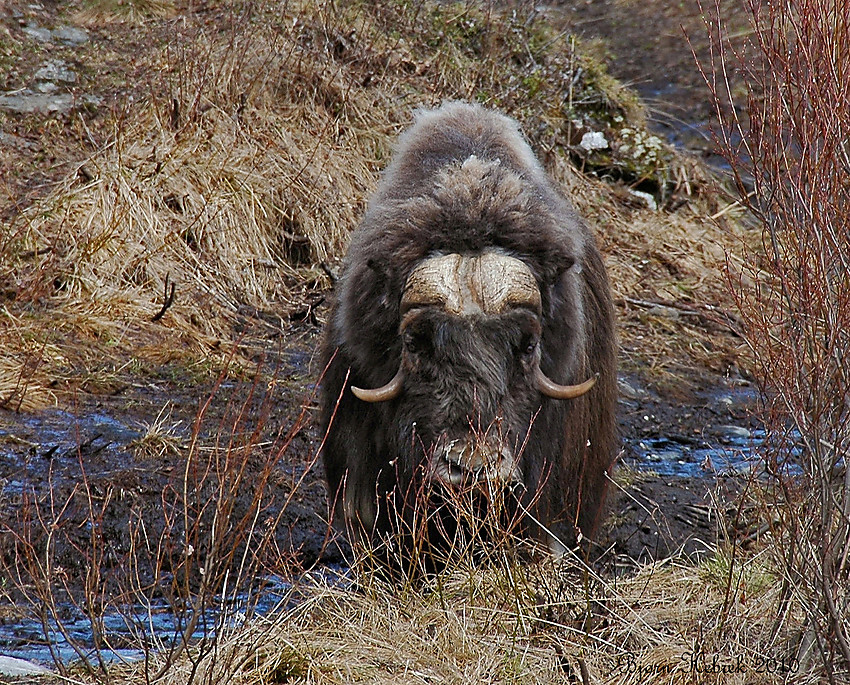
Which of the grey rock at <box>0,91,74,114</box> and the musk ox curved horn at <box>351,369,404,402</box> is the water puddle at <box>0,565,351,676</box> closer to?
the musk ox curved horn at <box>351,369,404,402</box>

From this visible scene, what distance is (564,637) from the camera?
3133 mm

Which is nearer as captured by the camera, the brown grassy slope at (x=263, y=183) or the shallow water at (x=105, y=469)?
the shallow water at (x=105, y=469)

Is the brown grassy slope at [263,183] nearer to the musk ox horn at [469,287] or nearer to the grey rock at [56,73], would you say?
the grey rock at [56,73]

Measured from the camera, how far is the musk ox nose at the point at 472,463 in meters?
3.35

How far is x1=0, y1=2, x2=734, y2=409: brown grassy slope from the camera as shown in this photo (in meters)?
6.80

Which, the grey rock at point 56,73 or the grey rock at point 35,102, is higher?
the grey rock at point 56,73

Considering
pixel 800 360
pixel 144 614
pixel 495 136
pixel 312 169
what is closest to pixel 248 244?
pixel 312 169

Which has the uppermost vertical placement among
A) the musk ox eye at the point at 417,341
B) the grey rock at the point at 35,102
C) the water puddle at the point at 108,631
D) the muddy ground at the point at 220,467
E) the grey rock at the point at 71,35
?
Result: the grey rock at the point at 71,35

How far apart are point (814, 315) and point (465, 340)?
120 centimetres

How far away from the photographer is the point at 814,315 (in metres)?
2.86

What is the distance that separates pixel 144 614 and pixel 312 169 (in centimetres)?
488

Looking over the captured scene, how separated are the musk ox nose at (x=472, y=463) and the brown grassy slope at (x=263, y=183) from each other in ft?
9.04

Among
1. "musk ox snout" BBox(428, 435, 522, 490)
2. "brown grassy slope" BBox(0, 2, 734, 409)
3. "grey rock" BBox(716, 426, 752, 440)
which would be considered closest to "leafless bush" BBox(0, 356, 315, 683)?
"musk ox snout" BBox(428, 435, 522, 490)

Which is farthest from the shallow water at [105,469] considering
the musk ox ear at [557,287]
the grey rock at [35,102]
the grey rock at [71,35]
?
the grey rock at [71,35]
